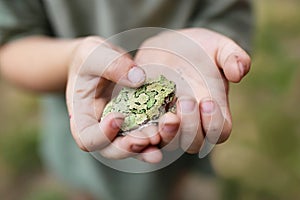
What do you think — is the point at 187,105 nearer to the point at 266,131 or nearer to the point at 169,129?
the point at 169,129

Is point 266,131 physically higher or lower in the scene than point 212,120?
lower

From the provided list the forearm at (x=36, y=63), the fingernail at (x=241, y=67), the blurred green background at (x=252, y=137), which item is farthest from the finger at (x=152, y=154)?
the blurred green background at (x=252, y=137)

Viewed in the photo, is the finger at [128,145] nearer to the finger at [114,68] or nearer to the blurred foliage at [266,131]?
the finger at [114,68]

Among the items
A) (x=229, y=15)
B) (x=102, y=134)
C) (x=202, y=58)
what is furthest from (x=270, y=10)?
(x=102, y=134)

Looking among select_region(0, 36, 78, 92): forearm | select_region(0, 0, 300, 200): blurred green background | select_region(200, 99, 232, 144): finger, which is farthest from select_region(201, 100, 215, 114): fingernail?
select_region(0, 0, 300, 200): blurred green background

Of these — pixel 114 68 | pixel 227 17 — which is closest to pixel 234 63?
pixel 114 68

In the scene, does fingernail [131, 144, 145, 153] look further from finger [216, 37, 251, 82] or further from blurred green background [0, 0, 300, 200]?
blurred green background [0, 0, 300, 200]

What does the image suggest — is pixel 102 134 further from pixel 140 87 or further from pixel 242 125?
pixel 242 125
